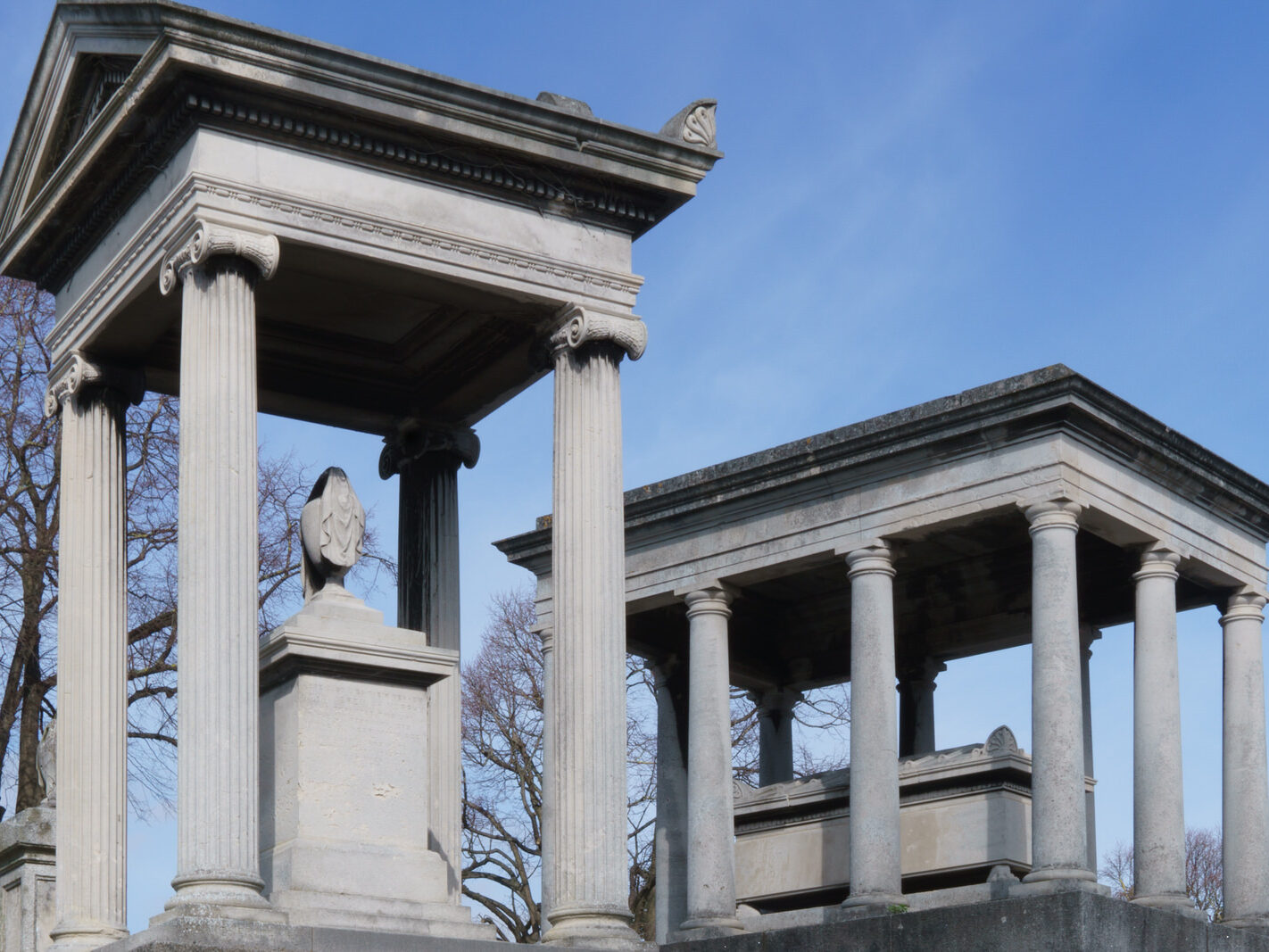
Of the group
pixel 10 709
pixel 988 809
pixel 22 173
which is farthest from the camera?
pixel 10 709

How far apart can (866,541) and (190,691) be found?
14.3 m

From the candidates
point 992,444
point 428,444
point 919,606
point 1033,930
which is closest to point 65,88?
point 428,444

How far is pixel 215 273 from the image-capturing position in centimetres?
1534

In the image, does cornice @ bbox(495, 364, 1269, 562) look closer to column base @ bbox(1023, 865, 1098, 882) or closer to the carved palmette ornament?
column base @ bbox(1023, 865, 1098, 882)

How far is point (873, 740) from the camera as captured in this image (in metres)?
26.7

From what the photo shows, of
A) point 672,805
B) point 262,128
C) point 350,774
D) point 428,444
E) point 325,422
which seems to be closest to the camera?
point 350,774

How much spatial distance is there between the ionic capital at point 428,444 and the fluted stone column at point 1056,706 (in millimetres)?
9316

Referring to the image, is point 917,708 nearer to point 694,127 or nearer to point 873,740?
point 873,740

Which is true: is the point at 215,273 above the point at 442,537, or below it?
above

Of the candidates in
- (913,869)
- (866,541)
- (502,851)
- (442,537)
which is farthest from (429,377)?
(502,851)

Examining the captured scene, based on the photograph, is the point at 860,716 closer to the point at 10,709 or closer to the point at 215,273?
the point at 10,709

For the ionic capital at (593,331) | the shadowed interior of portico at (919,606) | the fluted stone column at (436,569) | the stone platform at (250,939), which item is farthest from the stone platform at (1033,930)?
the stone platform at (250,939)

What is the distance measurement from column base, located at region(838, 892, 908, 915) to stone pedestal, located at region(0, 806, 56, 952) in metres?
9.71

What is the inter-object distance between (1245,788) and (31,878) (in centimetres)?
1574
